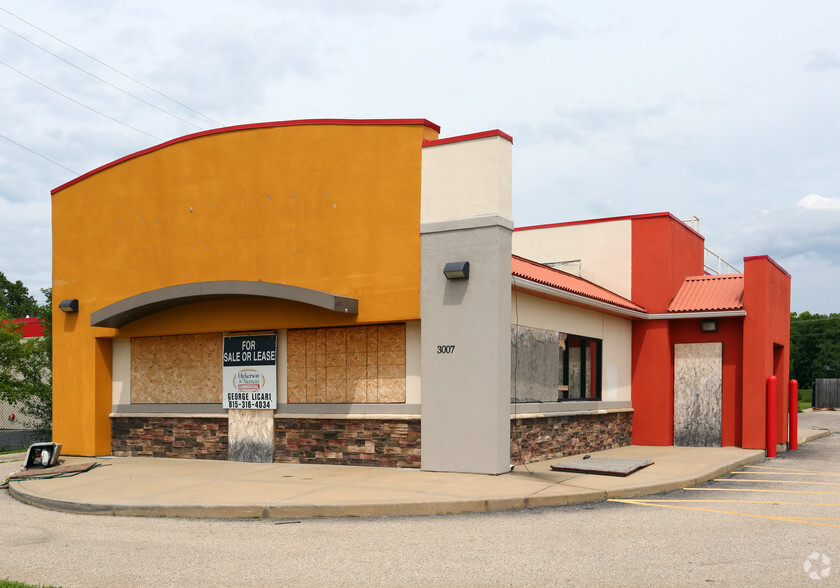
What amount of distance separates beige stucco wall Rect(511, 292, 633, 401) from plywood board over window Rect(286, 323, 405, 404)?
2.39m

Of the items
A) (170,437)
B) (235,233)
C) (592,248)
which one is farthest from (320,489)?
(592,248)

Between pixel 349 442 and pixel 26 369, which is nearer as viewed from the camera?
pixel 349 442

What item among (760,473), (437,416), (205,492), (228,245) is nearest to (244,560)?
(205,492)

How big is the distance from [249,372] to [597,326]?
795 centimetres

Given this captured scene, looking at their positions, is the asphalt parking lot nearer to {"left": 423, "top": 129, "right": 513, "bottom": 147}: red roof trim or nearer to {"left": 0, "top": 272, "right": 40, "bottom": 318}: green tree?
{"left": 423, "top": 129, "right": 513, "bottom": 147}: red roof trim

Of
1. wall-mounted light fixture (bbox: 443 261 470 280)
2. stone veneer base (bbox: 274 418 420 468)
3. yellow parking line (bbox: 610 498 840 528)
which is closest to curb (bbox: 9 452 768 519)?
yellow parking line (bbox: 610 498 840 528)

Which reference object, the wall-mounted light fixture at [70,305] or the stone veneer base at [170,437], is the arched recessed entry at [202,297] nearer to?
the wall-mounted light fixture at [70,305]

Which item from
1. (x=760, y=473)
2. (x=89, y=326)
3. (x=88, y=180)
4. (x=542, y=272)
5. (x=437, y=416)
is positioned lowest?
(x=760, y=473)

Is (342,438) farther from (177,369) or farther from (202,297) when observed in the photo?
(177,369)

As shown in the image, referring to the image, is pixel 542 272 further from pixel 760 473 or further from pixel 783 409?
pixel 783 409

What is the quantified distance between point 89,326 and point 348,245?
722 cm

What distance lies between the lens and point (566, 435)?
15.9 meters

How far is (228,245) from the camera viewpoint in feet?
50.2

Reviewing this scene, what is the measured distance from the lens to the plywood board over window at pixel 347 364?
545 inches
